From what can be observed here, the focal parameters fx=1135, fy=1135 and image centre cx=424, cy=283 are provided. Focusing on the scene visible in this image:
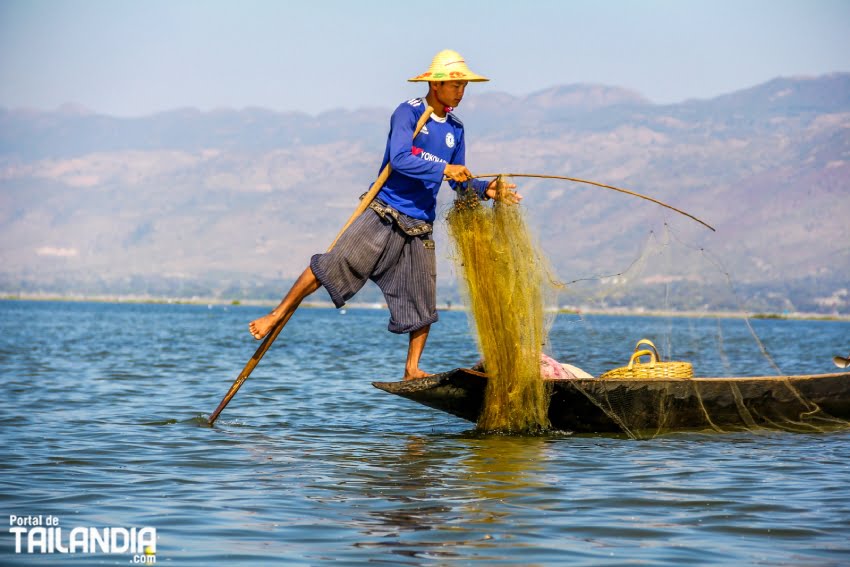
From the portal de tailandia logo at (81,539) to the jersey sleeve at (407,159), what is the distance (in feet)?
10.7

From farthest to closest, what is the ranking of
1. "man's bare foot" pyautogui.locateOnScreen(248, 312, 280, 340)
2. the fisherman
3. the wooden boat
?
1. the wooden boat
2. "man's bare foot" pyautogui.locateOnScreen(248, 312, 280, 340)
3. the fisherman

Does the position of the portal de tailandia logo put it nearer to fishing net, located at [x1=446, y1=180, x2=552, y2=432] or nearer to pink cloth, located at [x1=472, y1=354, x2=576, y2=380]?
fishing net, located at [x1=446, y1=180, x2=552, y2=432]

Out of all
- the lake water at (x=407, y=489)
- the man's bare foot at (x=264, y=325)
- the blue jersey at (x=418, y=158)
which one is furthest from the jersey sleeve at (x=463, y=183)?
the man's bare foot at (x=264, y=325)

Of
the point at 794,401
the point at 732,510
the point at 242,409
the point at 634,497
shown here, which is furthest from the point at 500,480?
the point at 242,409

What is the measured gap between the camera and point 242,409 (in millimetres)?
10867

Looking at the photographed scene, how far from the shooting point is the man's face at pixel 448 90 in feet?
25.8

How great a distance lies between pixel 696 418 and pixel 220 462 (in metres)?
3.73

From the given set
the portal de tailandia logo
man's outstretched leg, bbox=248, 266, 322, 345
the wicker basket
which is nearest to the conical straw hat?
man's outstretched leg, bbox=248, 266, 322, 345

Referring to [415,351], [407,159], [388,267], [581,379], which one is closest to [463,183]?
[407,159]

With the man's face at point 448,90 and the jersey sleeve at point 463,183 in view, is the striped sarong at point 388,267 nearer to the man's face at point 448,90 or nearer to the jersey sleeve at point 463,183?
the jersey sleeve at point 463,183

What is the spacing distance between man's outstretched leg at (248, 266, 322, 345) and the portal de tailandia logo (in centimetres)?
282

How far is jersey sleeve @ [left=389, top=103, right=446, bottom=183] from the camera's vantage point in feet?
25.1

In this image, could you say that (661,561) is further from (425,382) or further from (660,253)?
(660,253)

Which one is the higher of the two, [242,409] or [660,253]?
[660,253]
